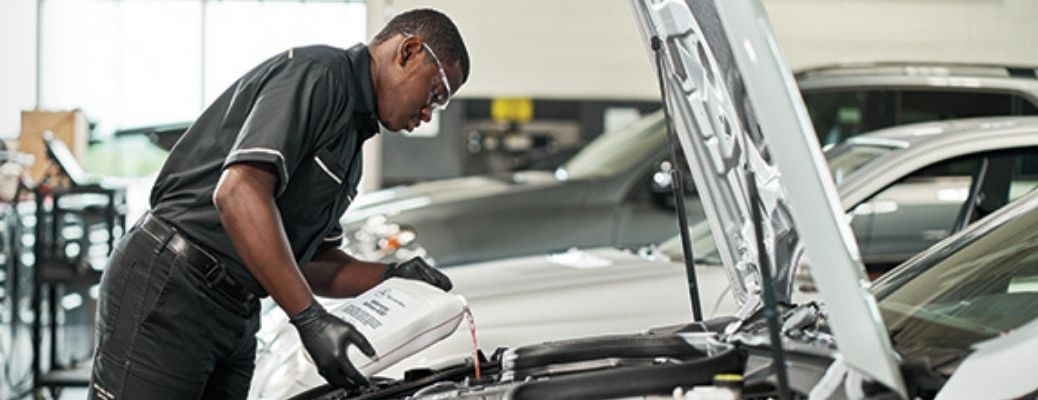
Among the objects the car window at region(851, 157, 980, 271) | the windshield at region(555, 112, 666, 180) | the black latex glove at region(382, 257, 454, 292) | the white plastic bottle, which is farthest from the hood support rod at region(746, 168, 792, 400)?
the windshield at region(555, 112, 666, 180)

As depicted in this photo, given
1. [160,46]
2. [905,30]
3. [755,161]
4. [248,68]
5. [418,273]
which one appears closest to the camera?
[755,161]

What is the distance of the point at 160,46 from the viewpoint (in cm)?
1612

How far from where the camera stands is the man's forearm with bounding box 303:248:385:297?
368cm

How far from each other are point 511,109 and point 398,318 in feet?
33.4

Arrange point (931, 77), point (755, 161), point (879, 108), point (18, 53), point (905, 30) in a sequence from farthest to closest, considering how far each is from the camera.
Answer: point (18, 53) < point (905, 30) < point (879, 108) < point (931, 77) < point (755, 161)

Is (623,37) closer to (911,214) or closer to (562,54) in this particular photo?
(562,54)

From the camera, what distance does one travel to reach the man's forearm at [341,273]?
3684 millimetres

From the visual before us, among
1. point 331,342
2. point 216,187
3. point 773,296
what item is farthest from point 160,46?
point 773,296

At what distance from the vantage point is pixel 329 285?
3.71 meters

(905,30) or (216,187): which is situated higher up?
(905,30)

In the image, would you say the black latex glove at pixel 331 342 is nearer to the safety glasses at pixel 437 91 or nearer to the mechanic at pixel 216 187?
Result: the mechanic at pixel 216 187

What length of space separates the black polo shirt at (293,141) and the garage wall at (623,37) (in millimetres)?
9475

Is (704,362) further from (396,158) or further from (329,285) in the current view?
(396,158)

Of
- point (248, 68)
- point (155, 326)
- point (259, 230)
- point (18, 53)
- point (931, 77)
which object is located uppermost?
point (18, 53)
